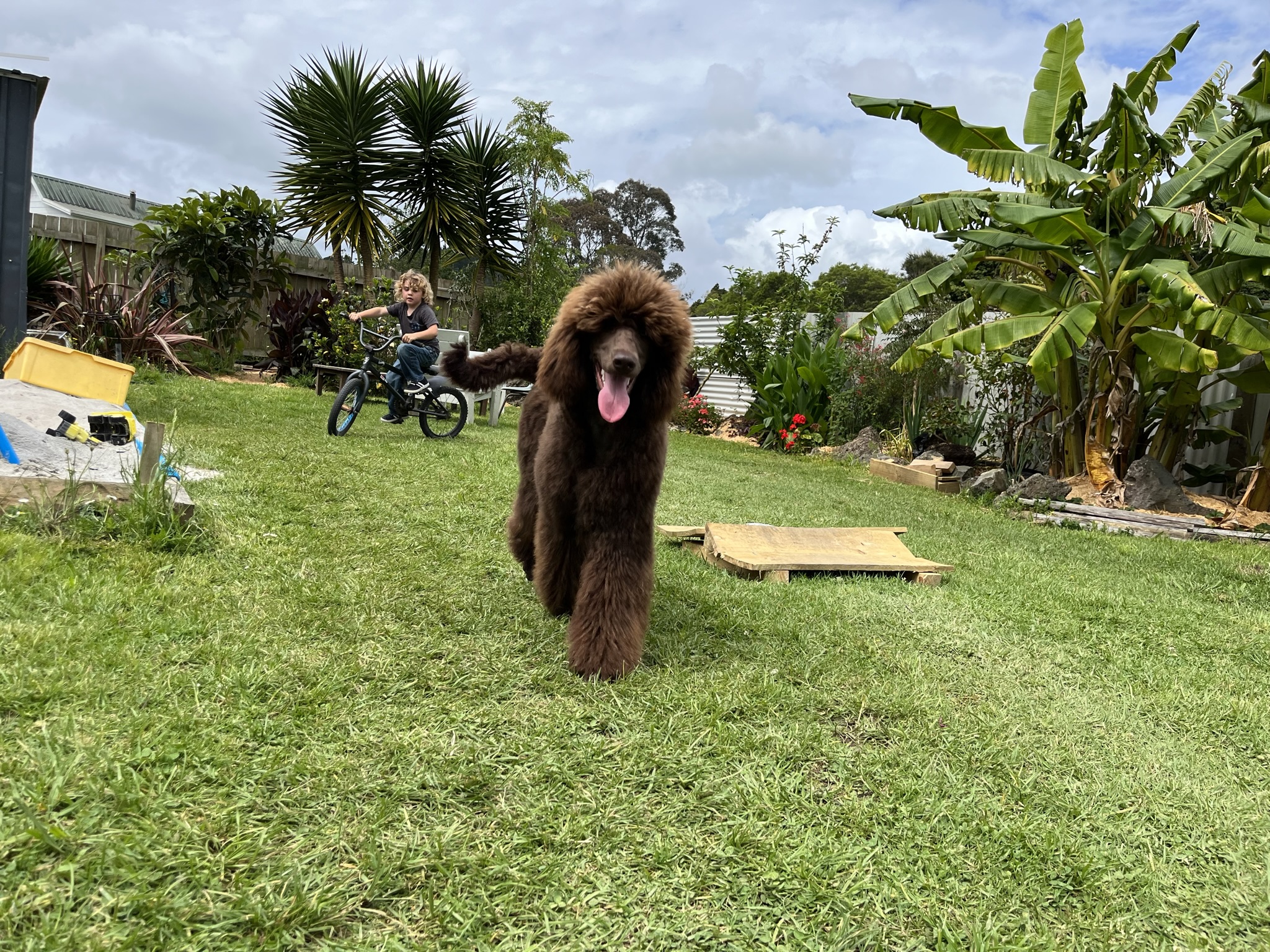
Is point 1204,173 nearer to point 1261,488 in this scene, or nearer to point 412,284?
point 1261,488

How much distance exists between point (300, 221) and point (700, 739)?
588 inches

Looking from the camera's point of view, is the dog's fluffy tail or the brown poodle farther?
the dog's fluffy tail

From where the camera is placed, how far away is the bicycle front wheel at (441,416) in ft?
29.9

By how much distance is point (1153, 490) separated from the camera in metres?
8.31

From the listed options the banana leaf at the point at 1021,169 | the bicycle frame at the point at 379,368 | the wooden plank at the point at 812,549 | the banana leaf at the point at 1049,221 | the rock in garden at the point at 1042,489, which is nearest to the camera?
the wooden plank at the point at 812,549

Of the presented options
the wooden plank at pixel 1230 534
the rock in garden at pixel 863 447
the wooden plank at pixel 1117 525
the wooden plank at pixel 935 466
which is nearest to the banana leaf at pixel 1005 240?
the wooden plank at pixel 1117 525

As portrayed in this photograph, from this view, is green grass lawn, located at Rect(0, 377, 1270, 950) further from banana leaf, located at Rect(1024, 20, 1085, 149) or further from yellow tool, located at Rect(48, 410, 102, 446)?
banana leaf, located at Rect(1024, 20, 1085, 149)

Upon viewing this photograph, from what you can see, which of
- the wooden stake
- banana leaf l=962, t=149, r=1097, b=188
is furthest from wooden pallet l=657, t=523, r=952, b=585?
banana leaf l=962, t=149, r=1097, b=188

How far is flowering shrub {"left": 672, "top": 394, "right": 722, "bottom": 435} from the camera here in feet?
52.6

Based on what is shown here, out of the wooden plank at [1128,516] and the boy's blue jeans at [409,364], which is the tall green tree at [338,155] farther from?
the wooden plank at [1128,516]

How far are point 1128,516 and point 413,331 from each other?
8.30 m

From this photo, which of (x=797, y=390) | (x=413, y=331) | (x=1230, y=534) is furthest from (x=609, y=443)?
(x=797, y=390)

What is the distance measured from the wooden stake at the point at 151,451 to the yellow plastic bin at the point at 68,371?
220cm

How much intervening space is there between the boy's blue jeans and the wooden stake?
5.51m
